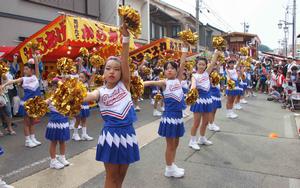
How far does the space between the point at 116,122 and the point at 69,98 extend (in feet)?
1.74

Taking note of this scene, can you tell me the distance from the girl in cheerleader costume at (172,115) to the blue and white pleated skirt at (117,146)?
162 cm

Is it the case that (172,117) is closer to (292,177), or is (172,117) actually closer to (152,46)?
(292,177)

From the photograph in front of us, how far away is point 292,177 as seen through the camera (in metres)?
4.82

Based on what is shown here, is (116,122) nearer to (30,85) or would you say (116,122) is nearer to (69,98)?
(69,98)

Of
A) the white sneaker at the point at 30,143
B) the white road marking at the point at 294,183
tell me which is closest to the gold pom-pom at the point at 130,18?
the white road marking at the point at 294,183

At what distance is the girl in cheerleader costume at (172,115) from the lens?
15.7ft

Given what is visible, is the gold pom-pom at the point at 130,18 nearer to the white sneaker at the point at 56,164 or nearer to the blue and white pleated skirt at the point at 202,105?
the white sneaker at the point at 56,164

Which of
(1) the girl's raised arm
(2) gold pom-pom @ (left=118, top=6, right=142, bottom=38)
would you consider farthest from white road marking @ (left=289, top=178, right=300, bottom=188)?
(2) gold pom-pom @ (left=118, top=6, right=142, bottom=38)

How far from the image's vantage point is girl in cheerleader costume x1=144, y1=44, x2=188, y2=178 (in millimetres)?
4785

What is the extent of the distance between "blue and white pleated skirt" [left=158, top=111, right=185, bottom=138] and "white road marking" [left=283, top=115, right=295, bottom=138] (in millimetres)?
3951

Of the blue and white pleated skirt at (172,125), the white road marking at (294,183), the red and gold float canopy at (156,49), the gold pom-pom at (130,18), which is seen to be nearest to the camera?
the gold pom-pom at (130,18)

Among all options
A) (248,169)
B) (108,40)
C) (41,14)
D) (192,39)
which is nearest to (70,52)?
(108,40)

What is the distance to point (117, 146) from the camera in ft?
10.3

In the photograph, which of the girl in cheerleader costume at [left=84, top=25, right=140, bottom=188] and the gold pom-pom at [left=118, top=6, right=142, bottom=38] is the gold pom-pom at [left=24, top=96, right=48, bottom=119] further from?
the gold pom-pom at [left=118, top=6, right=142, bottom=38]
